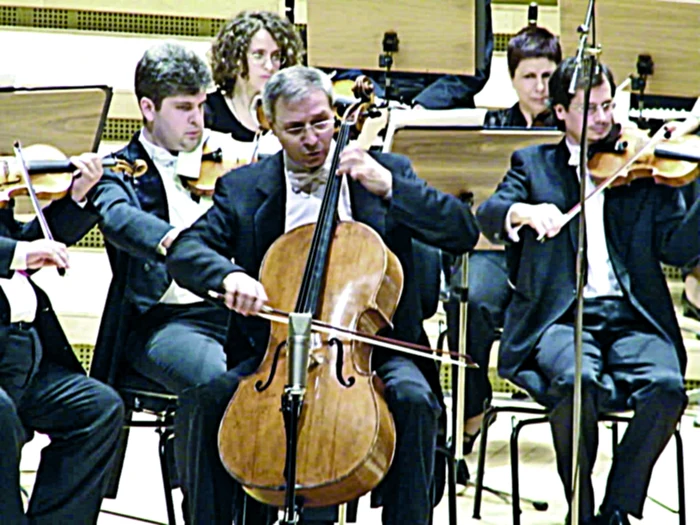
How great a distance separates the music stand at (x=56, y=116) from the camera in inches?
108

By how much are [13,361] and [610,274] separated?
1.33 metres

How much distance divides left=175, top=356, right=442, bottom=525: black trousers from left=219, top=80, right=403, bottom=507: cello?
11 cm

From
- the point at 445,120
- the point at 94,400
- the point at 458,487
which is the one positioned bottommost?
the point at 458,487

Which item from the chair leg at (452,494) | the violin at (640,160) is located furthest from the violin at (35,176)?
the violin at (640,160)

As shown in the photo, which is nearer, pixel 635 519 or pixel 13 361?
pixel 13 361

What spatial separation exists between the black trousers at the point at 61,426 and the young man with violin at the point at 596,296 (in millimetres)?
918

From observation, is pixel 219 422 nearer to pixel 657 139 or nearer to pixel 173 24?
pixel 657 139

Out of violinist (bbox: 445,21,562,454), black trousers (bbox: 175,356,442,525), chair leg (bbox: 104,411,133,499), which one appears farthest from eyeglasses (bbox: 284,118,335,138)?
violinist (bbox: 445,21,562,454)

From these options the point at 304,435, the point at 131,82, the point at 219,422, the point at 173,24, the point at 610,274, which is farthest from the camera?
the point at 173,24

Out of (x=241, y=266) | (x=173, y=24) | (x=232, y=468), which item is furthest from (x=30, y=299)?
(x=173, y=24)

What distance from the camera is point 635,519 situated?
9.75 feet

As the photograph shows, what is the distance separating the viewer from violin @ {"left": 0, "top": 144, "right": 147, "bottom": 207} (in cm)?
264

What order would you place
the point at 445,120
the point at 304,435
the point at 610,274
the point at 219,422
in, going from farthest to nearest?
the point at 445,120 → the point at 610,274 → the point at 219,422 → the point at 304,435

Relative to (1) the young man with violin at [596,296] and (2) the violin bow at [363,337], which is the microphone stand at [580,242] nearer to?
(2) the violin bow at [363,337]
